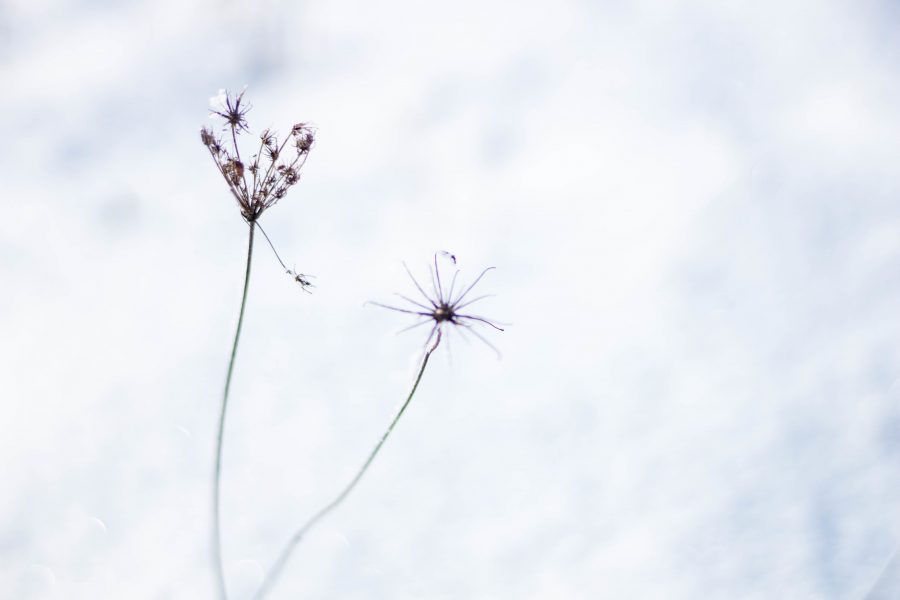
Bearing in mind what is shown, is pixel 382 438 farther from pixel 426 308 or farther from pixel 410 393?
pixel 426 308

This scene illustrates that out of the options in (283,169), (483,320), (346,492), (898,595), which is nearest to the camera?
(346,492)

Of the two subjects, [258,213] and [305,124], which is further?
[305,124]

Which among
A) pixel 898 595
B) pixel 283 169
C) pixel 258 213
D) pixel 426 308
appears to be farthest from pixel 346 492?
pixel 898 595

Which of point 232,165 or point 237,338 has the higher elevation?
point 232,165

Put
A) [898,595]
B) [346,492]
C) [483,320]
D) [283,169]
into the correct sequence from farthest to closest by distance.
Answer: [898,595], [283,169], [483,320], [346,492]

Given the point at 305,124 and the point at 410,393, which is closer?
the point at 410,393

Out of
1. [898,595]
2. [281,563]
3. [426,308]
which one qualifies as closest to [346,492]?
[281,563]

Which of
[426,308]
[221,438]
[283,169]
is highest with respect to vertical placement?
[283,169]

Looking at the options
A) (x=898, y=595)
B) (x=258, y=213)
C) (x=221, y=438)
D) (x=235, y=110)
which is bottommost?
(x=898, y=595)

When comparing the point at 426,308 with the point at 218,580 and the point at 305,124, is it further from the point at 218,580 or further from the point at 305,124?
the point at 218,580
